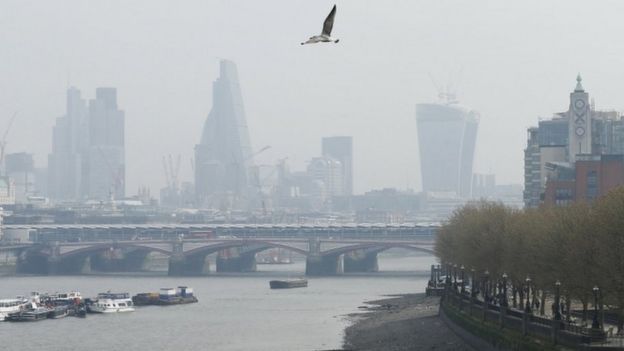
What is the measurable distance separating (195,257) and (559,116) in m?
37.6

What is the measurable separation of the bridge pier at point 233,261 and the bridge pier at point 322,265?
10.5m

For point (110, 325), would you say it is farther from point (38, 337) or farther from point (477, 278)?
point (477, 278)

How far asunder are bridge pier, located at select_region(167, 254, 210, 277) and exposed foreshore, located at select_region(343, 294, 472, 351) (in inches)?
2257

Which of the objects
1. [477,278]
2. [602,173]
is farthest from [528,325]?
[602,173]

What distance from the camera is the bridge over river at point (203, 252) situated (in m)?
157

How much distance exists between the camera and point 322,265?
157875mm

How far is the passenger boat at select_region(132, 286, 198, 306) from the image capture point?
109m

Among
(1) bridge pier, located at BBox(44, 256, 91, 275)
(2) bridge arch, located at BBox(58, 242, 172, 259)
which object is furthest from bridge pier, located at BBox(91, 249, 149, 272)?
(2) bridge arch, located at BBox(58, 242, 172, 259)

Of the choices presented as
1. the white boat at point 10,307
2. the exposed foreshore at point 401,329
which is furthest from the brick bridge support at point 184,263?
the white boat at point 10,307

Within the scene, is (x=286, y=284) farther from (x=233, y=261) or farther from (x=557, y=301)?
(x=557, y=301)

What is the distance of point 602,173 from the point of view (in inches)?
4611

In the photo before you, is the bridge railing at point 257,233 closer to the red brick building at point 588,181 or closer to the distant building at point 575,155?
the distant building at point 575,155

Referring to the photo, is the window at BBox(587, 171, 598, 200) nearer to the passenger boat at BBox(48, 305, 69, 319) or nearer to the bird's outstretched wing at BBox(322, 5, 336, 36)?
the passenger boat at BBox(48, 305, 69, 319)

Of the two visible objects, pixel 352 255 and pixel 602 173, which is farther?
pixel 352 255
